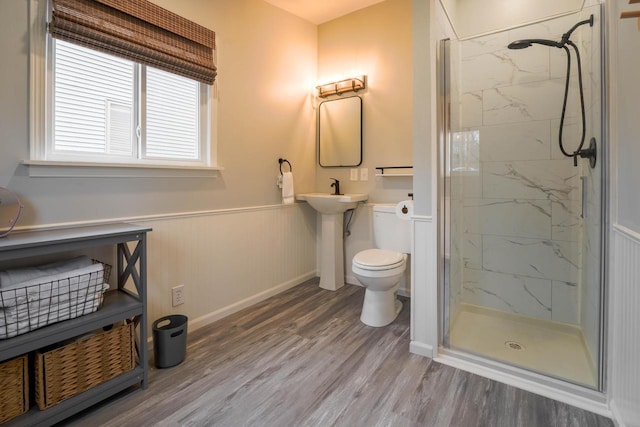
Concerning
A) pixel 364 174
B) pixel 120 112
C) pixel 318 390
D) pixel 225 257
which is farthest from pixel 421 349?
pixel 120 112

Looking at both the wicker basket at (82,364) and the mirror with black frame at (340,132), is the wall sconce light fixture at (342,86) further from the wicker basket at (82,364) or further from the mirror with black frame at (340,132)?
the wicker basket at (82,364)

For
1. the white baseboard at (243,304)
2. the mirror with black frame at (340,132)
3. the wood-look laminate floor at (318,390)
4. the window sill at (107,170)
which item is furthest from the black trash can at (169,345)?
the mirror with black frame at (340,132)

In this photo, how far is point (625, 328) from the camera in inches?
51.3

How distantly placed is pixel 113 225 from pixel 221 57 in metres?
1.47

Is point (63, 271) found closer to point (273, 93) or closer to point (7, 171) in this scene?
point (7, 171)

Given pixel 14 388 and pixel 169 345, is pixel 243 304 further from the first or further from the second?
pixel 14 388

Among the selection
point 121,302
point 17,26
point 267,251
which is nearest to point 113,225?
point 121,302

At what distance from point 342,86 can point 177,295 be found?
244 cm

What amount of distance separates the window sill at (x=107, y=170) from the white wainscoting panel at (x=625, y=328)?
2361mm

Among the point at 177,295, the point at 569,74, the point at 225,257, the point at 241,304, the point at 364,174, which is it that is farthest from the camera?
the point at 364,174

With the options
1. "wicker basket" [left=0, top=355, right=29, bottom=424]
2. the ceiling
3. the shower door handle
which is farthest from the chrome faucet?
"wicker basket" [left=0, top=355, right=29, bottom=424]

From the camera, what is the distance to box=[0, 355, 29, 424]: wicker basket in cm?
131

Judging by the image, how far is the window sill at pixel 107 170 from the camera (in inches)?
64.3

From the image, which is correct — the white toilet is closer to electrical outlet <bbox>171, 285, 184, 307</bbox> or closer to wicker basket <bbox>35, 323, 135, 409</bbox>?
electrical outlet <bbox>171, 285, 184, 307</bbox>
